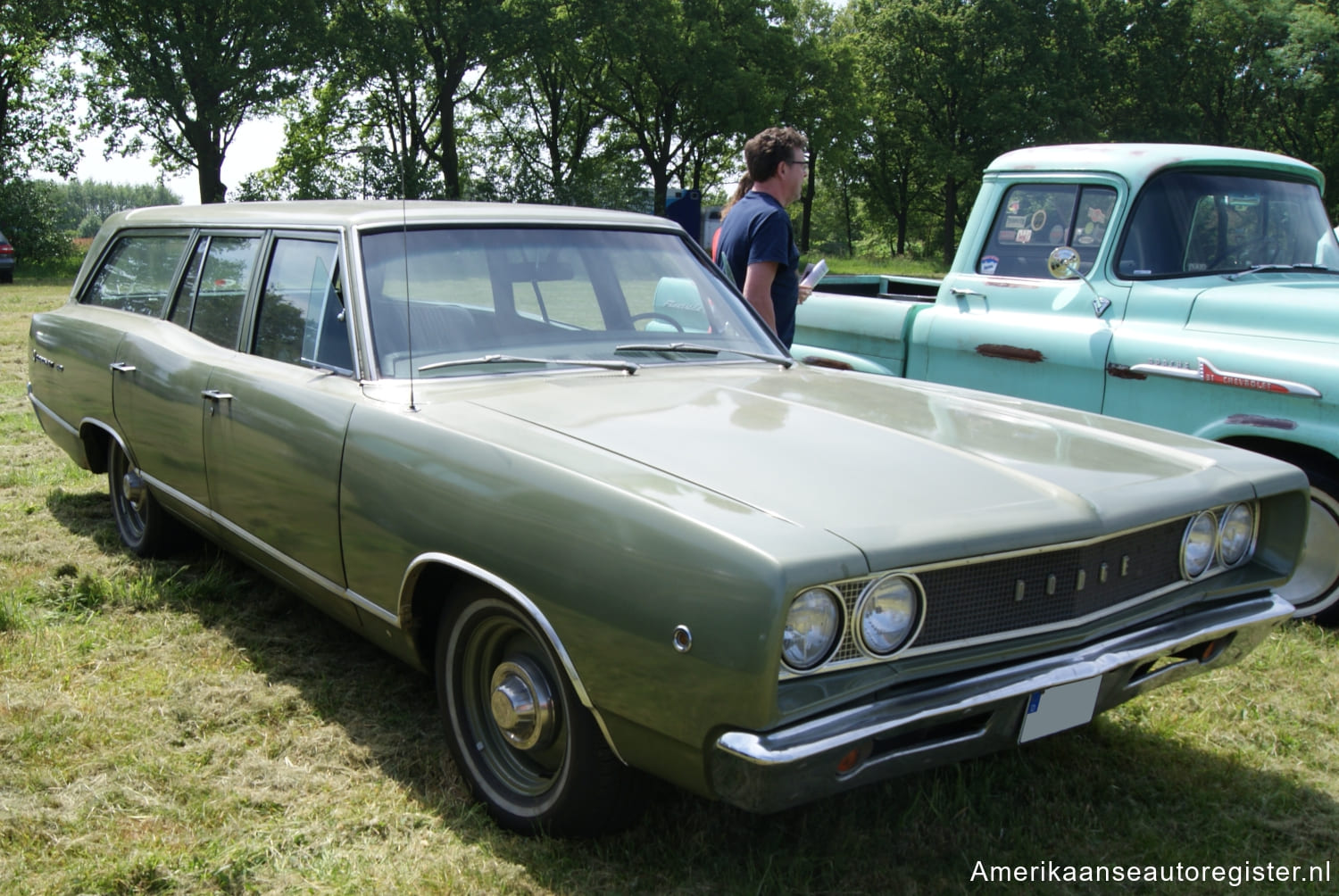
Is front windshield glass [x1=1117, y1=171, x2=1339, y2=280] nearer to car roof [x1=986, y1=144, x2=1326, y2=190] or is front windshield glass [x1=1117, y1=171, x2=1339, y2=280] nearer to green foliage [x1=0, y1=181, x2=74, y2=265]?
car roof [x1=986, y1=144, x2=1326, y2=190]

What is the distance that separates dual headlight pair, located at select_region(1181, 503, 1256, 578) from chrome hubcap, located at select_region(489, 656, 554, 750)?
157 cm

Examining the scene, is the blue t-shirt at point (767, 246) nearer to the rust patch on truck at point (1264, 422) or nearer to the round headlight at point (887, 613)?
the rust patch on truck at point (1264, 422)

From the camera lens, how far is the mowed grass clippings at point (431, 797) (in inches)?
99.4

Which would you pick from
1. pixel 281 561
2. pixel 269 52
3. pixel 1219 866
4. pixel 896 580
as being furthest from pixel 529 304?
pixel 269 52

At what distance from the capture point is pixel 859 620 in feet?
6.95

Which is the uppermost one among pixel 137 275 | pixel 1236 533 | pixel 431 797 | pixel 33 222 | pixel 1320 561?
pixel 137 275

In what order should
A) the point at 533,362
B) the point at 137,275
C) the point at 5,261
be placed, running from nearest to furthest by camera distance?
the point at 533,362
the point at 137,275
the point at 5,261

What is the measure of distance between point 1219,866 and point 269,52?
33.4 metres

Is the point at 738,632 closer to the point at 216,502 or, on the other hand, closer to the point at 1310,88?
the point at 216,502

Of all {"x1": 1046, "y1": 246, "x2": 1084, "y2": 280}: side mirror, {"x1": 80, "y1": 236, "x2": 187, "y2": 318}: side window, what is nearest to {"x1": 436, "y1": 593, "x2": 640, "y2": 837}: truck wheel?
{"x1": 80, "y1": 236, "x2": 187, "y2": 318}: side window

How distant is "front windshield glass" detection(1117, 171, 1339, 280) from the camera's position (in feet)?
15.7

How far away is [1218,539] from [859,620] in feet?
3.93

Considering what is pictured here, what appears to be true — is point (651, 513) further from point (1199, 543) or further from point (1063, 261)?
point (1063, 261)

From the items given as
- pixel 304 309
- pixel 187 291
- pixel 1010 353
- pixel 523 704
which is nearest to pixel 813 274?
pixel 1010 353
